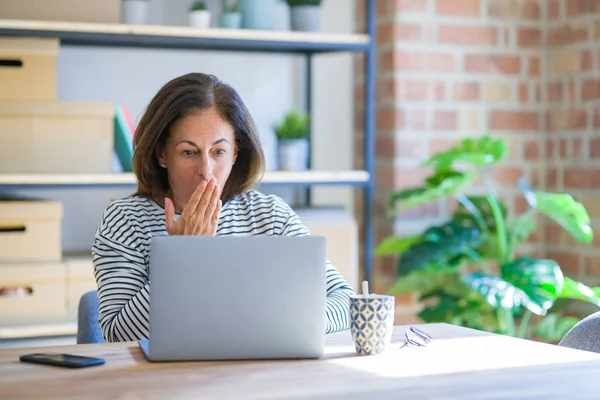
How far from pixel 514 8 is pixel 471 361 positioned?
239 cm

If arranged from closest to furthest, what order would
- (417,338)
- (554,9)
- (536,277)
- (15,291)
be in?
(417,338)
(15,291)
(536,277)
(554,9)

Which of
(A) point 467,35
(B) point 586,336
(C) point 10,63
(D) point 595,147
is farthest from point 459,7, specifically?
(B) point 586,336

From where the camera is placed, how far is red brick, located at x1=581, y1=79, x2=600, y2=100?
360 cm

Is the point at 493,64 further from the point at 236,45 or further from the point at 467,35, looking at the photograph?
the point at 236,45

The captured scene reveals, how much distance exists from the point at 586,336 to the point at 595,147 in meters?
1.78

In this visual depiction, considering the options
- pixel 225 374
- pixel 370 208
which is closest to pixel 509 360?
→ pixel 225 374

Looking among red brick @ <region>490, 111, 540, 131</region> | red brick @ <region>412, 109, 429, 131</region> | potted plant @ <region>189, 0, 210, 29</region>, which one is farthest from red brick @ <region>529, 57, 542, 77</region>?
potted plant @ <region>189, 0, 210, 29</region>

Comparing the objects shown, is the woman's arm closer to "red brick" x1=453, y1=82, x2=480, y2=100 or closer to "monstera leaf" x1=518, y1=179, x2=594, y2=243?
"monstera leaf" x1=518, y1=179, x2=594, y2=243

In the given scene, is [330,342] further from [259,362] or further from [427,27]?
[427,27]

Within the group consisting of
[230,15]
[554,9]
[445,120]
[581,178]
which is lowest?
[581,178]

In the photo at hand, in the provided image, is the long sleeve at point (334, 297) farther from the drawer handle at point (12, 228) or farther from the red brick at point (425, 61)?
the red brick at point (425, 61)

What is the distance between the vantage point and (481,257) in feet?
11.1

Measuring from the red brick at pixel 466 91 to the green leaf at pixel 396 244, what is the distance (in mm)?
613

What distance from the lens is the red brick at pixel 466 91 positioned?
369cm
